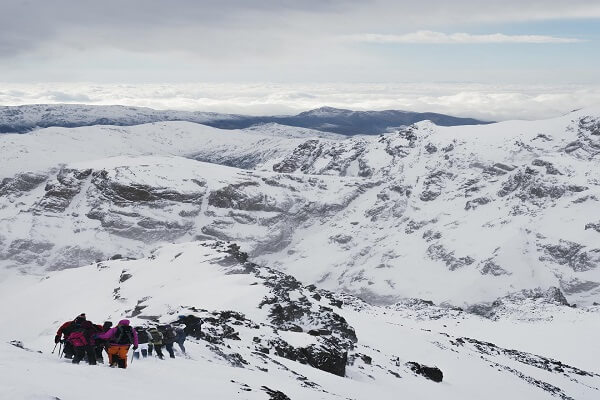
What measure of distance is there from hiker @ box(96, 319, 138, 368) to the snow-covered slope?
Answer: 0.88 meters

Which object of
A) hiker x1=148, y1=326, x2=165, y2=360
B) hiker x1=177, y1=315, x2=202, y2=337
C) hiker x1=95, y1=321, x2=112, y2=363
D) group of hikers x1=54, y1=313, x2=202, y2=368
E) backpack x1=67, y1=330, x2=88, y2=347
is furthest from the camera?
hiker x1=177, y1=315, x2=202, y2=337

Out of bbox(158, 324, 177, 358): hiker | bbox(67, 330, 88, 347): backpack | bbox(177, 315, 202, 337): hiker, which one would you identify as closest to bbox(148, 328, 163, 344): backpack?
bbox(158, 324, 177, 358): hiker

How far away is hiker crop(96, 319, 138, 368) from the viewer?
949 inches

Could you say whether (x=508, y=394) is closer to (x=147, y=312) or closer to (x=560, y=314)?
(x=147, y=312)

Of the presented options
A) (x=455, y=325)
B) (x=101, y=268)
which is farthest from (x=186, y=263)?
(x=455, y=325)

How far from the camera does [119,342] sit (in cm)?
2419

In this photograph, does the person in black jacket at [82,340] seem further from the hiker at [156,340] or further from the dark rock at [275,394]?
the dark rock at [275,394]

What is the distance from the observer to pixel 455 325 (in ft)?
371

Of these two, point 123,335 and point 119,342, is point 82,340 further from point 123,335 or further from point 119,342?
point 123,335

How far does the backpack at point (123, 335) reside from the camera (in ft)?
79.6

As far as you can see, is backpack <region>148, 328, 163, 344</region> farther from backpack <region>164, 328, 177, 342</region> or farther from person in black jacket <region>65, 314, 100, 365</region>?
person in black jacket <region>65, 314, 100, 365</region>

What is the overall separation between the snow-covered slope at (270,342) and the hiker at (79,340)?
3.48ft

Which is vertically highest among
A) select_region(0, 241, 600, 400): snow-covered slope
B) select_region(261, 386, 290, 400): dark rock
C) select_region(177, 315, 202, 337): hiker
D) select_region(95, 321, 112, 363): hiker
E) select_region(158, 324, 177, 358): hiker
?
select_region(95, 321, 112, 363): hiker

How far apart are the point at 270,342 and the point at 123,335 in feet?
69.9
